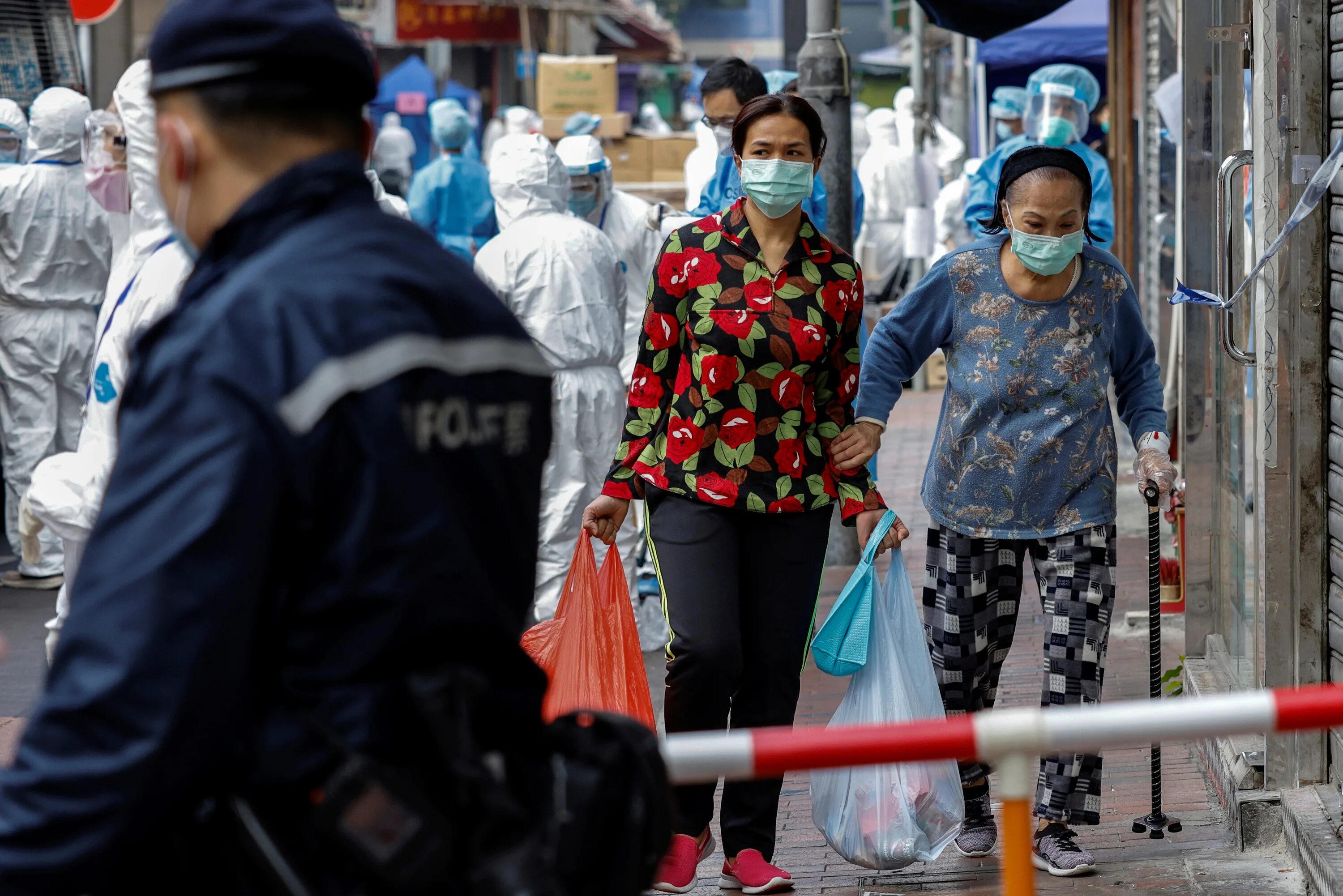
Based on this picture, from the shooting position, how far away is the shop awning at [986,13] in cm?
750

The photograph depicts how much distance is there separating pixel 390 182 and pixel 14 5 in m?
4.92

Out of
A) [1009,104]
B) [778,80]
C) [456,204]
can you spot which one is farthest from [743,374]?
[456,204]

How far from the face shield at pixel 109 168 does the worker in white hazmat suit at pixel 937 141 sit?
1329 centimetres

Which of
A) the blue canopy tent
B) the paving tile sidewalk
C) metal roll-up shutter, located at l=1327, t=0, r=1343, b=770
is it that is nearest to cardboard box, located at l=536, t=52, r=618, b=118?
the blue canopy tent

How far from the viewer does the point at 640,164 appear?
17.2 meters

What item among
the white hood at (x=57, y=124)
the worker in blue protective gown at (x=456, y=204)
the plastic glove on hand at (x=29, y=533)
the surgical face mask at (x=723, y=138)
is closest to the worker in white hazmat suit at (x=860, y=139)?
the worker in blue protective gown at (x=456, y=204)

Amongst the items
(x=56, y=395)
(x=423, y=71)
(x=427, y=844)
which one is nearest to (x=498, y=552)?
(x=427, y=844)

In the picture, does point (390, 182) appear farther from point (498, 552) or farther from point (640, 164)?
point (498, 552)

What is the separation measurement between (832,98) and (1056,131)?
187 centimetres

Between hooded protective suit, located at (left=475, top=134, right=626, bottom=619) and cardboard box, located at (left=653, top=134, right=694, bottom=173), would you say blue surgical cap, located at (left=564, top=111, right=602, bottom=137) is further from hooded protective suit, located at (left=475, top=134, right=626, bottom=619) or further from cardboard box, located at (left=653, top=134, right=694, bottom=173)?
hooded protective suit, located at (left=475, top=134, right=626, bottom=619)

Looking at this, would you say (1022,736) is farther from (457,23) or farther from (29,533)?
(457,23)

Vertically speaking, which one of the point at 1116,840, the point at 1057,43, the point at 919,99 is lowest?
the point at 1116,840

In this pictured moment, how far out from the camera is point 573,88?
18.7 m

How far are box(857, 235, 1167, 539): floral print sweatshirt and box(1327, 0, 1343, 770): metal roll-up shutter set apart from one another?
496 mm
